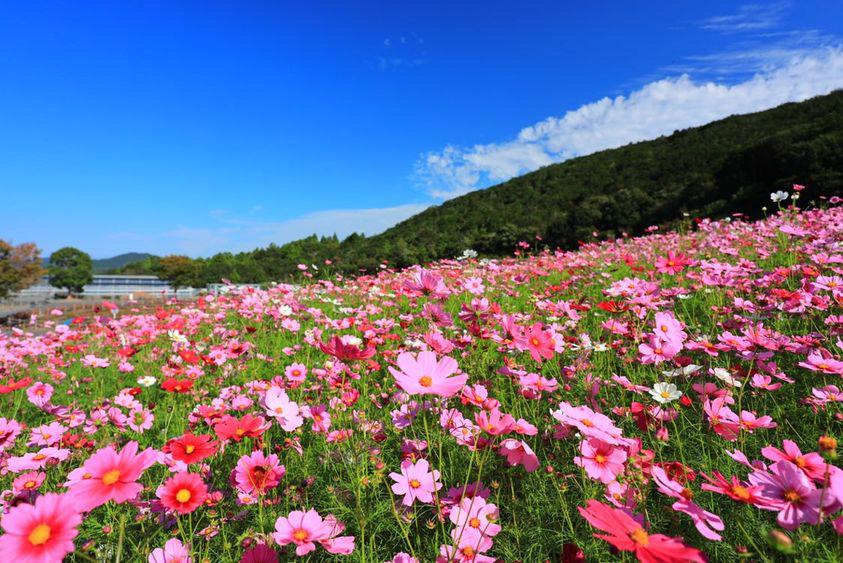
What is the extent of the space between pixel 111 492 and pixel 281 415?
55 cm

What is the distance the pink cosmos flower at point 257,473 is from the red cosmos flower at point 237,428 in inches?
3.0

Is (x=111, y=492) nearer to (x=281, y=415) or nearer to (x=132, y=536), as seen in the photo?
(x=281, y=415)

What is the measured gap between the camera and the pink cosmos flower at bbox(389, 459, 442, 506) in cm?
119

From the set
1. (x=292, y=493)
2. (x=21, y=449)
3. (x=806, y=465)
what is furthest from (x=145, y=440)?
(x=806, y=465)

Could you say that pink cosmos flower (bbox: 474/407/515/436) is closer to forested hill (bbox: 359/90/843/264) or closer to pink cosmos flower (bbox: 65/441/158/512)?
pink cosmos flower (bbox: 65/441/158/512)

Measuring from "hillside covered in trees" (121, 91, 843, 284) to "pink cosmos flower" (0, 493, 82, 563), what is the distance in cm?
724

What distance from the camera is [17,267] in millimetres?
27641

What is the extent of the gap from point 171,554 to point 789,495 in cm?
143

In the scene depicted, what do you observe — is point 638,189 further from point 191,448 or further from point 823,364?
point 191,448

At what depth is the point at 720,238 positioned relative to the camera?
5215mm

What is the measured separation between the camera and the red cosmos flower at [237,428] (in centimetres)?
115

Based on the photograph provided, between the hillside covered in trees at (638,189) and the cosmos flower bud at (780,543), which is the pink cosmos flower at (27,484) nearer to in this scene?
the cosmos flower bud at (780,543)

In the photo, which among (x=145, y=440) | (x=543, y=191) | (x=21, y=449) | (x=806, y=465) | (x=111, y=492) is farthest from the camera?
(x=543, y=191)

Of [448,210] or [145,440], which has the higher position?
[448,210]
